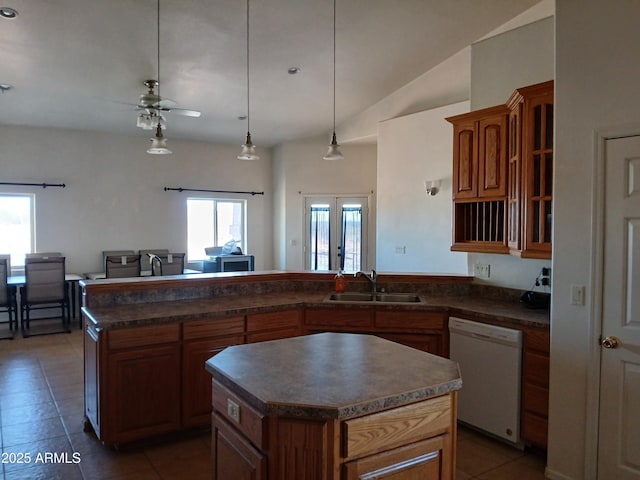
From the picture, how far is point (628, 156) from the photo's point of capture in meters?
2.27

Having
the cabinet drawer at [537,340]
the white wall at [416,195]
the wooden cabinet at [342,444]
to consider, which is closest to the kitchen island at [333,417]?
the wooden cabinet at [342,444]

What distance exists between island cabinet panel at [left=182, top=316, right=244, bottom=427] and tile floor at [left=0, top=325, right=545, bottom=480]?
19cm

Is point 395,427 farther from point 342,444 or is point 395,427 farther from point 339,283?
point 339,283

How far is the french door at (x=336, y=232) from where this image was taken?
7852mm

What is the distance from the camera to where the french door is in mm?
7852

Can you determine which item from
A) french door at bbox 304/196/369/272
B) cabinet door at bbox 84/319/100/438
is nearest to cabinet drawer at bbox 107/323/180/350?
cabinet door at bbox 84/319/100/438

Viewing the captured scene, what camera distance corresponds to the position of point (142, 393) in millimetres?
2857

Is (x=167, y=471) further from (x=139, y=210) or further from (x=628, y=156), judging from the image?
(x=139, y=210)

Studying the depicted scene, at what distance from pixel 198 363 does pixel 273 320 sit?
2.03ft

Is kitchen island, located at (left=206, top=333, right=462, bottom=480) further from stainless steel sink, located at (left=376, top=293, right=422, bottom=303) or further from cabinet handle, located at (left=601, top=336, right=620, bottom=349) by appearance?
stainless steel sink, located at (left=376, top=293, right=422, bottom=303)

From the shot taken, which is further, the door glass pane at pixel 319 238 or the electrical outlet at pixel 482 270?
the door glass pane at pixel 319 238

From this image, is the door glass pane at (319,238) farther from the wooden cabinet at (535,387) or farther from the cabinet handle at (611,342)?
the cabinet handle at (611,342)

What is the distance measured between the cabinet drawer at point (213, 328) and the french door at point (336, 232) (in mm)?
4803

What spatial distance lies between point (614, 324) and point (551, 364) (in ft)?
1.40
